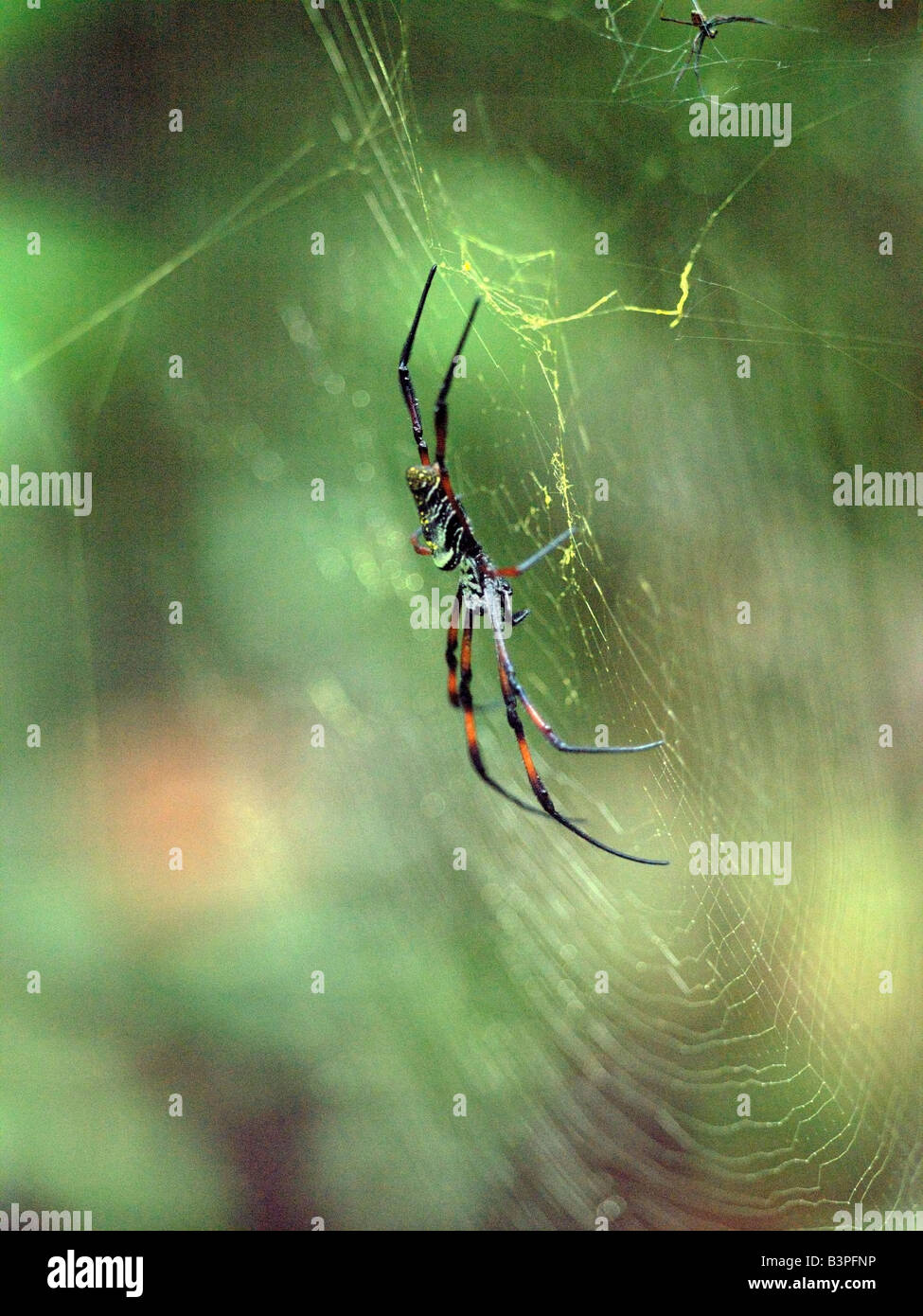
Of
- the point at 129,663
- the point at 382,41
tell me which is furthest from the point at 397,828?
the point at 382,41

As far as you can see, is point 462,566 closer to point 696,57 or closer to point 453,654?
point 453,654

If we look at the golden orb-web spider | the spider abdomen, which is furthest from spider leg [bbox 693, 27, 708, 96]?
the spider abdomen

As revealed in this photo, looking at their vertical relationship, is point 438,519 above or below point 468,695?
above

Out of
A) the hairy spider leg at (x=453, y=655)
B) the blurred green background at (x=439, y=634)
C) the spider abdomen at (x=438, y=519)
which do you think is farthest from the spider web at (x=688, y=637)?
the spider abdomen at (x=438, y=519)

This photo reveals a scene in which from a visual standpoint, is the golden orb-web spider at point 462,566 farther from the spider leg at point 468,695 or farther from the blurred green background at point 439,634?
the blurred green background at point 439,634

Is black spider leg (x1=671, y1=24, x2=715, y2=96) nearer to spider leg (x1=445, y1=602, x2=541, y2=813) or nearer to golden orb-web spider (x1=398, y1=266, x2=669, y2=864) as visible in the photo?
golden orb-web spider (x1=398, y1=266, x2=669, y2=864)

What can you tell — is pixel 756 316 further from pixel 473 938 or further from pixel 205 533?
pixel 473 938

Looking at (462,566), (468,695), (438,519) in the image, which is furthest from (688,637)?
(438,519)
